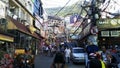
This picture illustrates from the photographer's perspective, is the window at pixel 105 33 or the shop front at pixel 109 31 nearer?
the shop front at pixel 109 31

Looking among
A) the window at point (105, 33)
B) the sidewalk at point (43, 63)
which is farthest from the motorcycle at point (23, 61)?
the window at point (105, 33)

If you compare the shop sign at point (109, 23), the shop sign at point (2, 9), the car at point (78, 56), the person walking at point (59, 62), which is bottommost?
the car at point (78, 56)

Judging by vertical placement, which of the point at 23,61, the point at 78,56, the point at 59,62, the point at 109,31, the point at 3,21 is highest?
the point at 3,21

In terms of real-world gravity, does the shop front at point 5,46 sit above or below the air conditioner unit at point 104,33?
below

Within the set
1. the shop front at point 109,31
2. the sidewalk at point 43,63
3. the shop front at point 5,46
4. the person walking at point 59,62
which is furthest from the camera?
the shop front at point 109,31

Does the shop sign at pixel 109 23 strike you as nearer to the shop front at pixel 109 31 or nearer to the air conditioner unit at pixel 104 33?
the shop front at pixel 109 31

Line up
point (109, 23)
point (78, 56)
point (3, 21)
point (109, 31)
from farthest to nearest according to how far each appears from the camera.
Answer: point (109, 23), point (109, 31), point (78, 56), point (3, 21)

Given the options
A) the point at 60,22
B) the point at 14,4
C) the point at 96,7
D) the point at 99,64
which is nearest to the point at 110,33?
the point at 96,7

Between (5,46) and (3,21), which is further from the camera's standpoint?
(3,21)

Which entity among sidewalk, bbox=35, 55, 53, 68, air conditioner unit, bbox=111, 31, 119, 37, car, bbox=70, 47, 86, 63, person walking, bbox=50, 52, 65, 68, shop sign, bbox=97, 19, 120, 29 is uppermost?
shop sign, bbox=97, 19, 120, 29

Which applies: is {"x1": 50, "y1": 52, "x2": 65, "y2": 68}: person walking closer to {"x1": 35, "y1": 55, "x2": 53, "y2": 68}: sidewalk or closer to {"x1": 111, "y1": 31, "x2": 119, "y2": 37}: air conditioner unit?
{"x1": 35, "y1": 55, "x2": 53, "y2": 68}: sidewalk

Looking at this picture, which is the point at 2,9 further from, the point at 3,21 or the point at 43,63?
the point at 43,63

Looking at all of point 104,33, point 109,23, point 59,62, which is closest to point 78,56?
point 104,33

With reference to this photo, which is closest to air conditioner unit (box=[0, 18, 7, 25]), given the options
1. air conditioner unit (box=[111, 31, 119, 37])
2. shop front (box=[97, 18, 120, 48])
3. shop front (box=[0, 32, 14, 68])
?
shop front (box=[0, 32, 14, 68])
